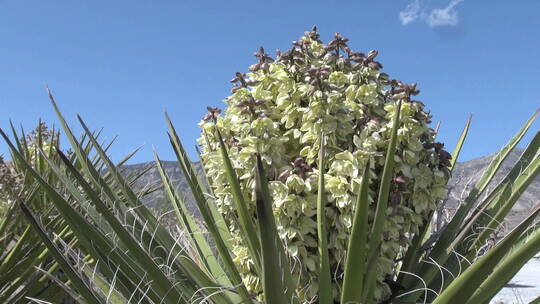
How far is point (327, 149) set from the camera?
1.60 m

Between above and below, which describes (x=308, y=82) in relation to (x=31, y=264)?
above

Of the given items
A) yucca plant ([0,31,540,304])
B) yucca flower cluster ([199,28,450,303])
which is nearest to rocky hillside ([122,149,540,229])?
yucca plant ([0,31,540,304])

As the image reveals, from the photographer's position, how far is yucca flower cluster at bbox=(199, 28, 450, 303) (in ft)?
5.06

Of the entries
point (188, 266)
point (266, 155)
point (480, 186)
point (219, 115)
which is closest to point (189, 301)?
point (188, 266)

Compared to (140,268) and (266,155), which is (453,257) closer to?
(266,155)

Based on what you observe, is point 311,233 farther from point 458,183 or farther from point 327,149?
point 458,183

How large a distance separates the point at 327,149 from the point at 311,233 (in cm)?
25

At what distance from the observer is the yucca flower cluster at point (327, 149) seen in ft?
5.06

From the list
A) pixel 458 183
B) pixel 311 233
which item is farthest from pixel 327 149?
pixel 458 183

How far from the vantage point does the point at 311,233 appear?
1.60 metres

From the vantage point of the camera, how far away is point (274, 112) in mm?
1736

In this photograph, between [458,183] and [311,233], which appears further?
[458,183]

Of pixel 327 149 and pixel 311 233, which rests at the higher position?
pixel 327 149

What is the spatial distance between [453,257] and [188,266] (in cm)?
92
